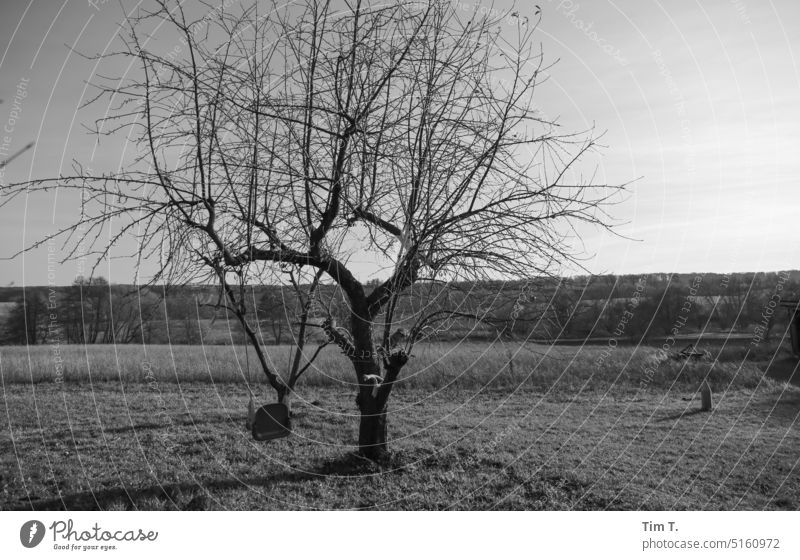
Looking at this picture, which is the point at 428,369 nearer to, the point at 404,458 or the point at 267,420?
the point at 404,458

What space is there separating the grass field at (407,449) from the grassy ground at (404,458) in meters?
0.03

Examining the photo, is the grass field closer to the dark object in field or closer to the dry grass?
the dry grass

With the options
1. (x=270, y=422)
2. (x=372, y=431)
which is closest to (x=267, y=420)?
(x=270, y=422)

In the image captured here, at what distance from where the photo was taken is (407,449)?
28.0 feet

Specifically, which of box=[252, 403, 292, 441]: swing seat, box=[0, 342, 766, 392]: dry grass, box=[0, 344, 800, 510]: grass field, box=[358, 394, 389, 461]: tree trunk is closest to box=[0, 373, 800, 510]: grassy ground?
box=[0, 344, 800, 510]: grass field

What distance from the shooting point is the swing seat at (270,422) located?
5309 millimetres

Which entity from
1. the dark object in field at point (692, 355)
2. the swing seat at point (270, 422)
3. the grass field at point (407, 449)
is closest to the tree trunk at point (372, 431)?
the grass field at point (407, 449)

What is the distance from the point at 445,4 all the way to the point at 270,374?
5.31m

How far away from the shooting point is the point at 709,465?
9.46 meters

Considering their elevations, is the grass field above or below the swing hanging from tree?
below

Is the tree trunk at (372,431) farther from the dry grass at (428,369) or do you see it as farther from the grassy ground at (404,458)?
the dry grass at (428,369)

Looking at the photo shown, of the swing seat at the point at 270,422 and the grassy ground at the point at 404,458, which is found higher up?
the swing seat at the point at 270,422

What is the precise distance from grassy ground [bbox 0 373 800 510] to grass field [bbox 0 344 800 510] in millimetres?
35

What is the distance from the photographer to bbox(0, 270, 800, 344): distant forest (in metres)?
6.59
